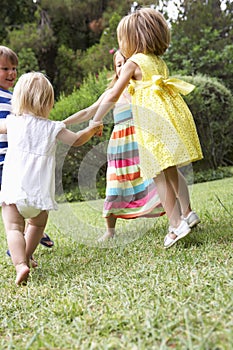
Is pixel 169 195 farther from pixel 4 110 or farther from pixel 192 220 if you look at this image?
pixel 4 110

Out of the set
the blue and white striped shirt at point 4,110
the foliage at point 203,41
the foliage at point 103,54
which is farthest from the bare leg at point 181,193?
the foliage at point 103,54

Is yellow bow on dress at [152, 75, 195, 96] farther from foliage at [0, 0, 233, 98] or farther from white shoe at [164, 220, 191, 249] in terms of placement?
foliage at [0, 0, 233, 98]

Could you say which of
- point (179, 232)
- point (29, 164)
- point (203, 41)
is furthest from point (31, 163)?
point (203, 41)

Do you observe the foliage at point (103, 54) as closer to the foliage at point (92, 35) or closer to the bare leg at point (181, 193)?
the foliage at point (92, 35)

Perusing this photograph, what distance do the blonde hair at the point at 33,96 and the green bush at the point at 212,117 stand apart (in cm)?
600

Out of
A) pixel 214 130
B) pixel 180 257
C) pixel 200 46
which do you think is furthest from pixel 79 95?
pixel 180 257

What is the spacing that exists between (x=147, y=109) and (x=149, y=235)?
31.9 inches

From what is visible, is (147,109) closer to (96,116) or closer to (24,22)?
(96,116)

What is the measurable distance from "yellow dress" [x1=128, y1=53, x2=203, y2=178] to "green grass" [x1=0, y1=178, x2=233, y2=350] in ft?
1.42

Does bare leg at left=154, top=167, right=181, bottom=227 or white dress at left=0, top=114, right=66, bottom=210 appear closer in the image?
white dress at left=0, top=114, right=66, bottom=210

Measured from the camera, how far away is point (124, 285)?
1.82 meters

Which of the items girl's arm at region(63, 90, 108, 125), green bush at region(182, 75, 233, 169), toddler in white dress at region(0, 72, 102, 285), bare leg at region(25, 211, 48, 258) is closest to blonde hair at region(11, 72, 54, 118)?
toddler in white dress at region(0, 72, 102, 285)

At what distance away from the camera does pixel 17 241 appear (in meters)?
2.28

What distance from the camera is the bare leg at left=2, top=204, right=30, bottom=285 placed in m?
2.17
